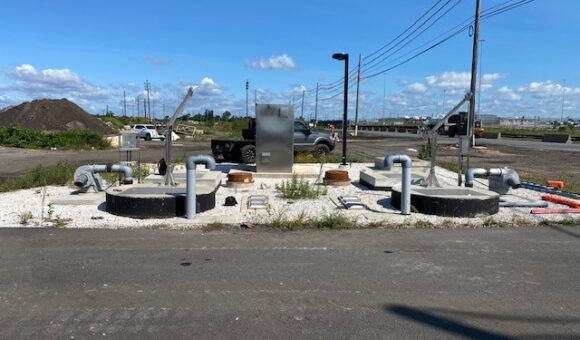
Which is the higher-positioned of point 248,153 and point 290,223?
point 248,153

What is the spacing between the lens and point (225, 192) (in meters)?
12.3

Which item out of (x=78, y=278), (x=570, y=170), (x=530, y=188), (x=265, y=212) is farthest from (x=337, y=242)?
(x=570, y=170)

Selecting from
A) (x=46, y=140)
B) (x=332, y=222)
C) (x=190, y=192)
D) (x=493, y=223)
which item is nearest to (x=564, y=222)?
(x=493, y=223)

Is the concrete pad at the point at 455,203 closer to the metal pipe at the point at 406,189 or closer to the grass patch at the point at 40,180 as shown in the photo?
the metal pipe at the point at 406,189

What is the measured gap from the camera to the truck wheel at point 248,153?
1958 cm

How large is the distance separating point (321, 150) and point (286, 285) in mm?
17419

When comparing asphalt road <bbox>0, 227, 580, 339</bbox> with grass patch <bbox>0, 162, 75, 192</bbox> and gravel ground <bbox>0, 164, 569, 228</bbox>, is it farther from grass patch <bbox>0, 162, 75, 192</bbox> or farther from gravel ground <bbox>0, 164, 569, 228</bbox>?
grass patch <bbox>0, 162, 75, 192</bbox>

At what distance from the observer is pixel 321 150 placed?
22.8 meters

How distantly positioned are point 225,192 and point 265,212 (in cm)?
270

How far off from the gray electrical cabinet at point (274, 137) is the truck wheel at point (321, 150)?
7352 mm

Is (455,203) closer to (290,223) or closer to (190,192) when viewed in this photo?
(290,223)

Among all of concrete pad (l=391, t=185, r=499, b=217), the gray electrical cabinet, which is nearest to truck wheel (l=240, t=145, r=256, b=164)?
the gray electrical cabinet

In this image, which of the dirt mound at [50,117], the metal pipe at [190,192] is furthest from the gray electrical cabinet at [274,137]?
the dirt mound at [50,117]

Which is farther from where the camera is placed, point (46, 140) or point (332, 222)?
point (46, 140)
